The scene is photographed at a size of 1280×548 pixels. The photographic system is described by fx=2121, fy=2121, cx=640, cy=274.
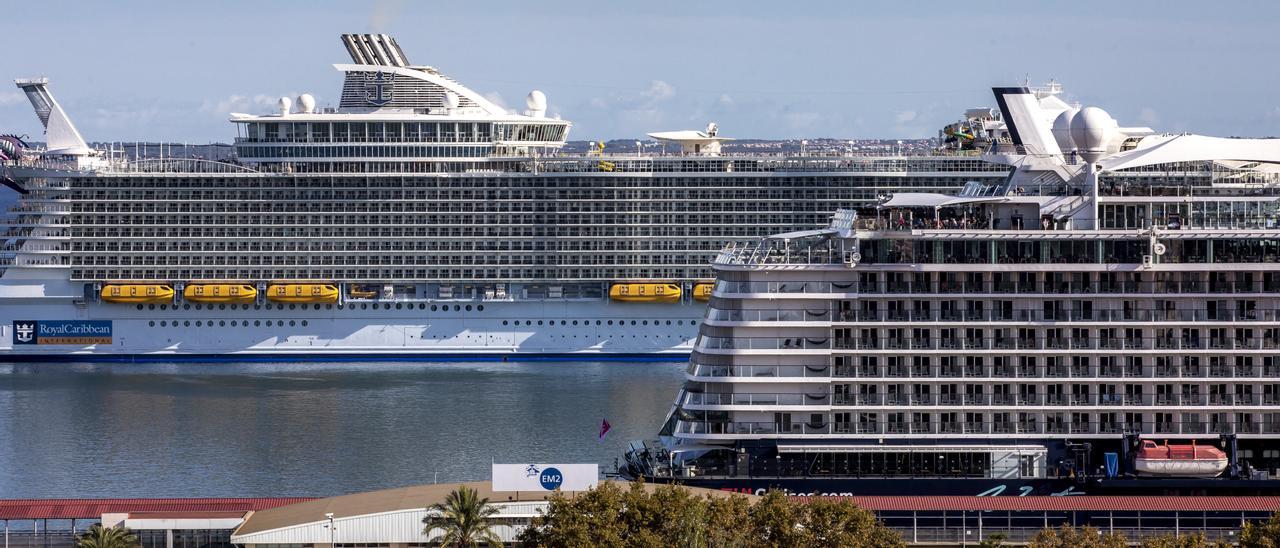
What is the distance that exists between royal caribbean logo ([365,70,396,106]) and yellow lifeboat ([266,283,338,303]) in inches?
392

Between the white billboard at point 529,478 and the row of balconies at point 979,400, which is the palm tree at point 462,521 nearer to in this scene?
the white billboard at point 529,478

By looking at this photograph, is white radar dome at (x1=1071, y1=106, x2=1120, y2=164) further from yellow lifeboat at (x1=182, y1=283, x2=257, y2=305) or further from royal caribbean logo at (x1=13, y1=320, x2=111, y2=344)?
royal caribbean logo at (x1=13, y1=320, x2=111, y2=344)

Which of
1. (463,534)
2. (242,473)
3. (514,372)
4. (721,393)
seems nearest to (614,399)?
(514,372)

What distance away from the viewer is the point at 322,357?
101688 mm

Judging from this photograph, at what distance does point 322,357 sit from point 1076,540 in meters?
60.6

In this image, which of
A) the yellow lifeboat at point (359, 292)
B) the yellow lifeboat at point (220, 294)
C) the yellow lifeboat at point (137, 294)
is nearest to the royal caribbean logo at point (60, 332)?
the yellow lifeboat at point (137, 294)

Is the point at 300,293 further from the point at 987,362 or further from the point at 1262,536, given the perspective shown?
the point at 1262,536

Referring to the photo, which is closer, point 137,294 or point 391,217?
point 137,294

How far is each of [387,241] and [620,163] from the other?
12169 mm

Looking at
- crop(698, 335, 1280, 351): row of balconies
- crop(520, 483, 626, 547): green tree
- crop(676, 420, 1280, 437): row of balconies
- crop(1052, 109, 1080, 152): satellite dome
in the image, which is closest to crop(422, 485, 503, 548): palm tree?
crop(520, 483, 626, 547): green tree

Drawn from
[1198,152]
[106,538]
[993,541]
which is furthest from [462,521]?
[1198,152]

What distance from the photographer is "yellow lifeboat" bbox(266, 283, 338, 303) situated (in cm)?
10269

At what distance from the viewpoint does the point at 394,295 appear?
10356cm

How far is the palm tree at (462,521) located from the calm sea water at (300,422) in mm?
14034
